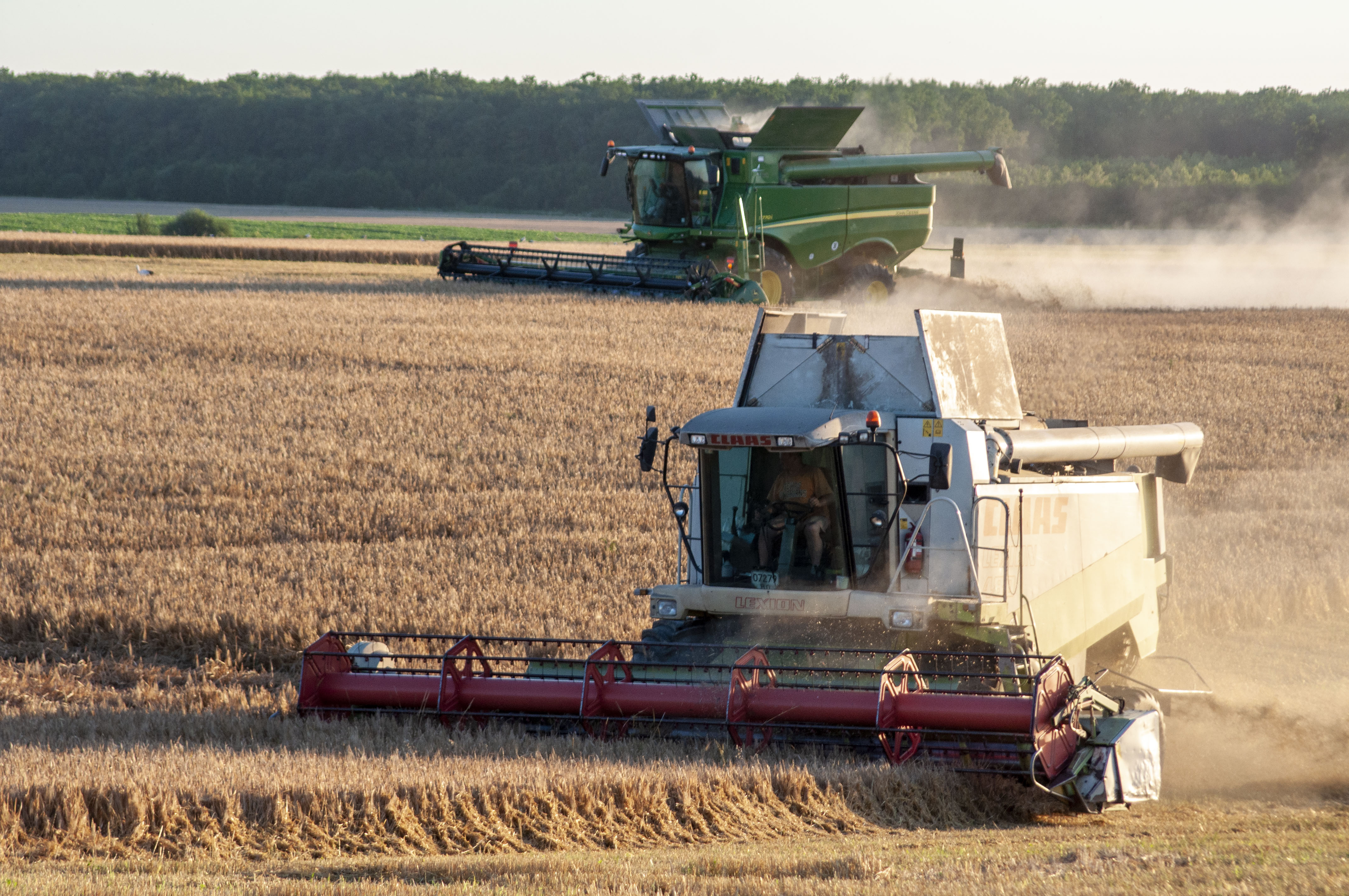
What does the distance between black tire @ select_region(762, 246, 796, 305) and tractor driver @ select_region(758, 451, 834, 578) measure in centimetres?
1790

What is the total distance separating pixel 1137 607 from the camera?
8938 millimetres

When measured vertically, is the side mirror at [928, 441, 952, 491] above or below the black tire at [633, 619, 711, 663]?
above

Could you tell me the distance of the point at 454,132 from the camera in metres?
87.2

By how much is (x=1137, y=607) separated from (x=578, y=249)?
3530 cm

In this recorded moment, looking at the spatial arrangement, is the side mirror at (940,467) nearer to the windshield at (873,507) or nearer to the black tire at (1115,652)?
the windshield at (873,507)

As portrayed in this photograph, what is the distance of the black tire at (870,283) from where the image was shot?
1003 inches

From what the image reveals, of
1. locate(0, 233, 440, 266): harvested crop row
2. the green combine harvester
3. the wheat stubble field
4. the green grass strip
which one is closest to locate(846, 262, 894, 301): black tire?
the green combine harvester

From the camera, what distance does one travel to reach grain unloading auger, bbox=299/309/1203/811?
6371 millimetres

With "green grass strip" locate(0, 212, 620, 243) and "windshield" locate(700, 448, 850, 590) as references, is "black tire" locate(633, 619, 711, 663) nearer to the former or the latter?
"windshield" locate(700, 448, 850, 590)

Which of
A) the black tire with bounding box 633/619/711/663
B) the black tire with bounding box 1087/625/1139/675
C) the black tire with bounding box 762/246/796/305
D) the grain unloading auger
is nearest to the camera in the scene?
the grain unloading auger

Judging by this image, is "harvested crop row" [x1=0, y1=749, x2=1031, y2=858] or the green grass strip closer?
"harvested crop row" [x1=0, y1=749, x2=1031, y2=858]

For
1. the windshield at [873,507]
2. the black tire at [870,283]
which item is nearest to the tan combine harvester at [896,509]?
the windshield at [873,507]

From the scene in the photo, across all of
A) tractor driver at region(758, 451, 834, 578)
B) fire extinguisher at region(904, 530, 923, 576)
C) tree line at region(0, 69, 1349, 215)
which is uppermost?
tree line at region(0, 69, 1349, 215)

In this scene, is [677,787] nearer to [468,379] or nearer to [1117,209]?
[468,379]
